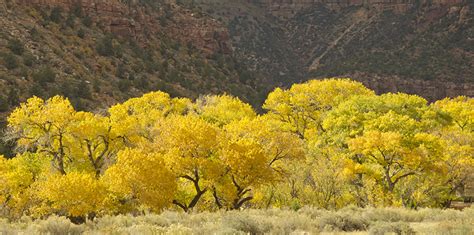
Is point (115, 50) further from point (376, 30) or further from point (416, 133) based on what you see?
point (376, 30)

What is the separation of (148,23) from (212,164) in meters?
66.7

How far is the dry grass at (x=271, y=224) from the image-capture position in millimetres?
14805

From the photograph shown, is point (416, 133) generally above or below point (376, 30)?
below

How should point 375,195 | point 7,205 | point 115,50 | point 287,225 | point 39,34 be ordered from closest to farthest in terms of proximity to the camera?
point 287,225 → point 7,205 → point 375,195 → point 39,34 → point 115,50

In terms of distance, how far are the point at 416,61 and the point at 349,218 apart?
107375mm

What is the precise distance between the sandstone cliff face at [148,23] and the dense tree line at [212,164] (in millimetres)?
43380

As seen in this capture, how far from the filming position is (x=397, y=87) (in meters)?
114

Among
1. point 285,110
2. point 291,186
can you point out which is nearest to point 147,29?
point 285,110

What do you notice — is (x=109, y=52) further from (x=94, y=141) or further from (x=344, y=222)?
(x=344, y=222)

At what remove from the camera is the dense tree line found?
25609 millimetres

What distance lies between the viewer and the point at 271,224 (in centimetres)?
1672

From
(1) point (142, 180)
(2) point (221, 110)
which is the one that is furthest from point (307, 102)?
(1) point (142, 180)

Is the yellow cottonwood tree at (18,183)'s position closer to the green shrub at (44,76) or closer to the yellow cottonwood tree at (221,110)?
the yellow cottonwood tree at (221,110)

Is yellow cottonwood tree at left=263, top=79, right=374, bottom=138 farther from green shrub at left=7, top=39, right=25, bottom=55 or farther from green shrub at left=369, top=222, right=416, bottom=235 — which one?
green shrub at left=369, top=222, right=416, bottom=235
